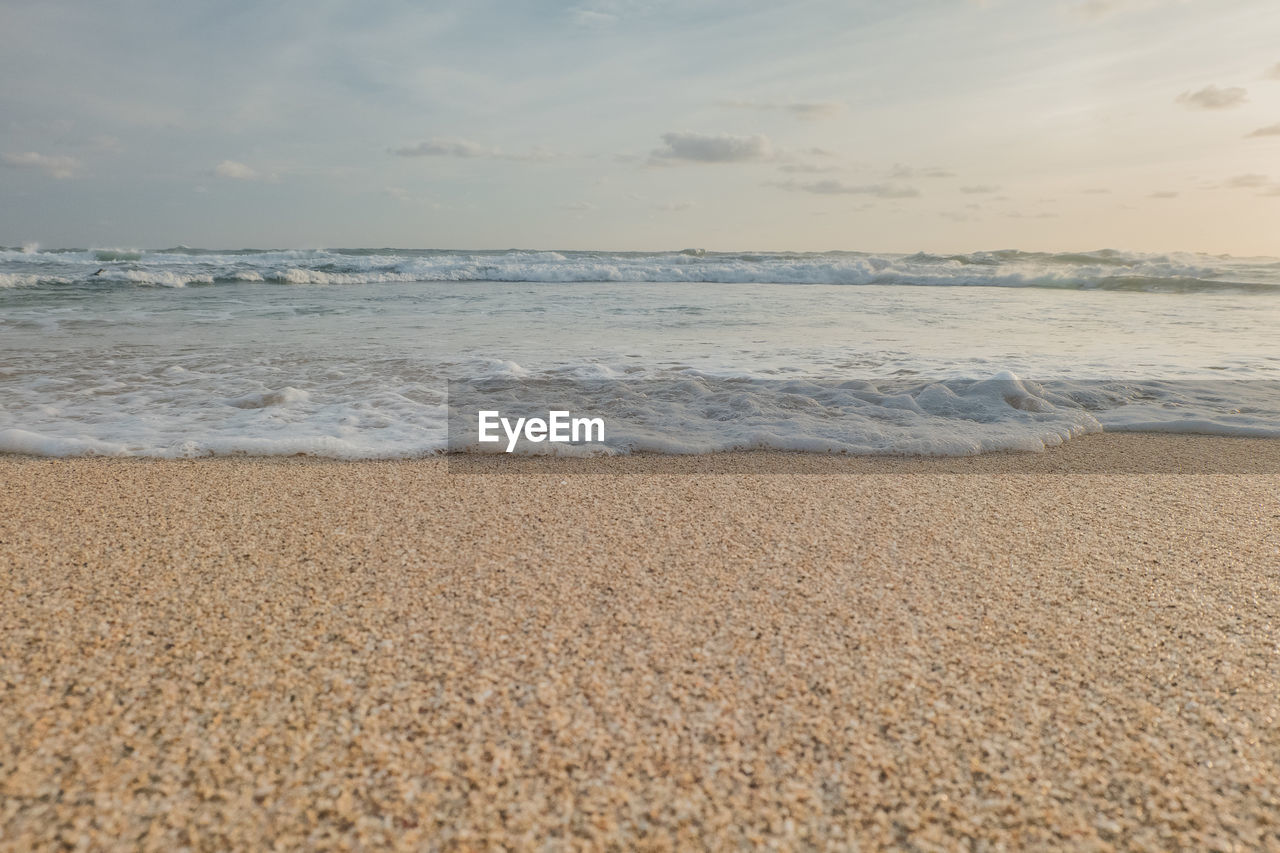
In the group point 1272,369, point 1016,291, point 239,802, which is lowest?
point 239,802

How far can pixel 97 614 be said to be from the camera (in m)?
1.77

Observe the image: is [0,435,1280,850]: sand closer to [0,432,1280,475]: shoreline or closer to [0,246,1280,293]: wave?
[0,432,1280,475]: shoreline

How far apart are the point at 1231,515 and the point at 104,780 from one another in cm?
335

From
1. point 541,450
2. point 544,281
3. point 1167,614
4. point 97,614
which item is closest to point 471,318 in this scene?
point 541,450

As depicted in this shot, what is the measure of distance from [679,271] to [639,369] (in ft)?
50.9

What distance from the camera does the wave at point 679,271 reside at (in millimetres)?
15547

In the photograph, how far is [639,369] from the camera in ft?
18.1

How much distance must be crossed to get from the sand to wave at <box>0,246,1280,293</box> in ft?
50.8

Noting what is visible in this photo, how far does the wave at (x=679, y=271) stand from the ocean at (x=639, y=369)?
2994mm

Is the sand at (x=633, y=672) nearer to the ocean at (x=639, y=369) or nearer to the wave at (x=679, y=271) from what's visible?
the ocean at (x=639, y=369)

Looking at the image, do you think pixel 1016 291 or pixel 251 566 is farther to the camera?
pixel 1016 291

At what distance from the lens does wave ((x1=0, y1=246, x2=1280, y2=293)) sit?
15.5 metres

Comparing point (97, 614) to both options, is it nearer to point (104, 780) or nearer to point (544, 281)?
point (104, 780)

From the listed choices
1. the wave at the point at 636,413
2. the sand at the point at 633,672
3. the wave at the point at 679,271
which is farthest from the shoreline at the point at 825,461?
the wave at the point at 679,271
